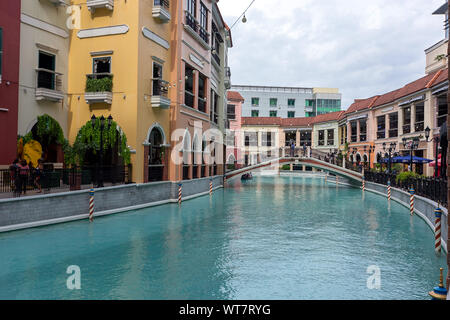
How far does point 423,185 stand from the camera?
17.3m

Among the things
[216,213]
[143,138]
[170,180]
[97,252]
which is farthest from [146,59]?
[97,252]

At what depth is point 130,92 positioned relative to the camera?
17781 mm

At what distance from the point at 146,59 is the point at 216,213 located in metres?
9.28

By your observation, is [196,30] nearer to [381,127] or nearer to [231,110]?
[381,127]

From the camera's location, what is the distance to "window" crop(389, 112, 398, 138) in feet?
112

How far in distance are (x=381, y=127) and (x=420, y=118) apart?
6.78 metres

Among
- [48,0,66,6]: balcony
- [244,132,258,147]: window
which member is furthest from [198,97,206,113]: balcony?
[244,132,258,147]: window

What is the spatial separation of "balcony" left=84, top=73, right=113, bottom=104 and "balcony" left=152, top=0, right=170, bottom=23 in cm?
443

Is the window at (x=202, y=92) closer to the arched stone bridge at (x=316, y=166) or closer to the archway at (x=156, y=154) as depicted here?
the archway at (x=156, y=154)

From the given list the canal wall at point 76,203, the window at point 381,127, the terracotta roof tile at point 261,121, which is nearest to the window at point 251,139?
the terracotta roof tile at point 261,121

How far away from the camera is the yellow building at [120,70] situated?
17734 mm

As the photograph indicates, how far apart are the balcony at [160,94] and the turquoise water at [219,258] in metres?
6.43

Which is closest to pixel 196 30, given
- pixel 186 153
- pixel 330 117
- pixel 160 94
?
pixel 160 94

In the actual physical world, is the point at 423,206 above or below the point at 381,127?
below
